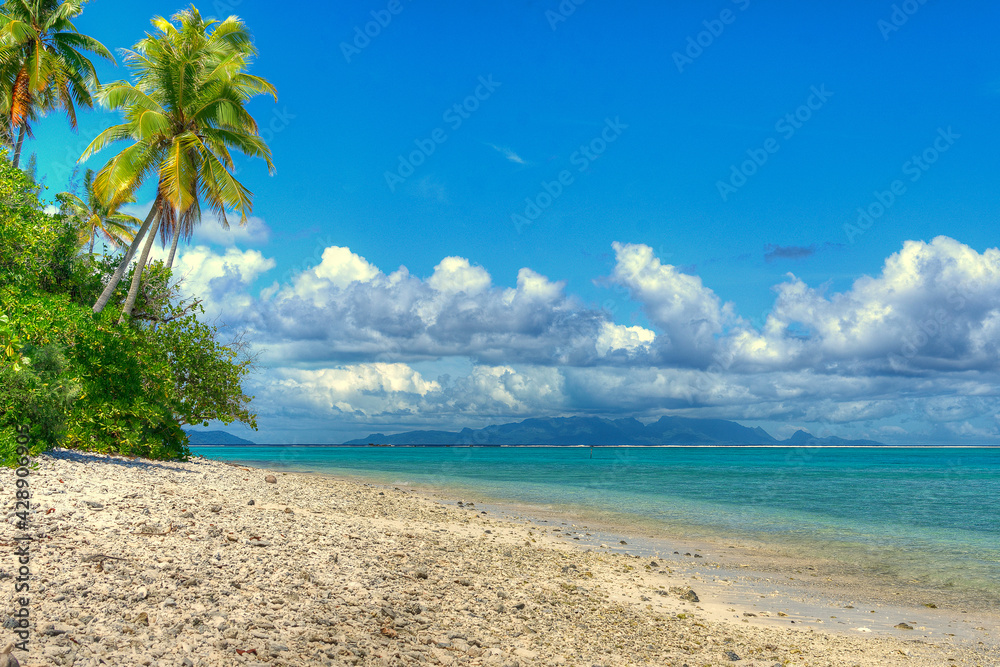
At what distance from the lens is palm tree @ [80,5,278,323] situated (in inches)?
856

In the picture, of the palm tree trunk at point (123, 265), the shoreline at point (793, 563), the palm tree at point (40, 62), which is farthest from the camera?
the palm tree at point (40, 62)

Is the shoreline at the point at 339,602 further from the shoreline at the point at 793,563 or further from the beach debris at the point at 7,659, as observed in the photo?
the shoreline at the point at 793,563

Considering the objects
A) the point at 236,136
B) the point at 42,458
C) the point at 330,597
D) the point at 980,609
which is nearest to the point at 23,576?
the point at 330,597

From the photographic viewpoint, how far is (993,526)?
73.0 feet

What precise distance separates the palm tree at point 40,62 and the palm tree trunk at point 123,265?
6.33 m

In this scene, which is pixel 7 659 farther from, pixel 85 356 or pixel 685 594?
pixel 85 356

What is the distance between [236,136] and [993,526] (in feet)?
111

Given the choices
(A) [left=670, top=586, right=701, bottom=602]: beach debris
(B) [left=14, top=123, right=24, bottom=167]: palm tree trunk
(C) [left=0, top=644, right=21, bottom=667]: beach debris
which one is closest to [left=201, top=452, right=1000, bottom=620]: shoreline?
(A) [left=670, top=586, right=701, bottom=602]: beach debris

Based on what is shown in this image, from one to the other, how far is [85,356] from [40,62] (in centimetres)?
1652

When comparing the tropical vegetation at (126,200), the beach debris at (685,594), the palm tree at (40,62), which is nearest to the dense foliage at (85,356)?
the tropical vegetation at (126,200)

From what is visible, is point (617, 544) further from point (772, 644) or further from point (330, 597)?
point (330, 597)

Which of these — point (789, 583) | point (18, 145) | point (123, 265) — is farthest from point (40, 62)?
point (789, 583)

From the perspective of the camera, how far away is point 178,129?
2331 cm

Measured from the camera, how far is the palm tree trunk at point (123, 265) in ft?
65.9
